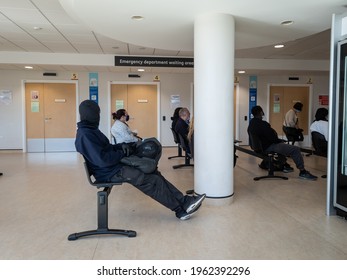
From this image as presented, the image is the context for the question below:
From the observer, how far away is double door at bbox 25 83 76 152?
31.7 ft

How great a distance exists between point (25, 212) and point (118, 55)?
17.8 ft

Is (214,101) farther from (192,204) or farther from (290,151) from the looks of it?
(290,151)

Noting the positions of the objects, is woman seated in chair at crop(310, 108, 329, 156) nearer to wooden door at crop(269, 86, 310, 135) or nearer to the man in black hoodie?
the man in black hoodie

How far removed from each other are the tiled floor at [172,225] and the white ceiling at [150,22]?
7.77 ft

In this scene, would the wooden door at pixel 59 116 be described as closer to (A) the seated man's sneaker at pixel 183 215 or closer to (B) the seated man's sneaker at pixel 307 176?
(B) the seated man's sneaker at pixel 307 176

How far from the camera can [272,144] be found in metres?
5.53

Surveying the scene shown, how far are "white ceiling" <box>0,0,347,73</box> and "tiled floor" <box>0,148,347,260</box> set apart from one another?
2.37 metres

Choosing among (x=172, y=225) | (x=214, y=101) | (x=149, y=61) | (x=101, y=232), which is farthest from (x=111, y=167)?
(x=149, y=61)

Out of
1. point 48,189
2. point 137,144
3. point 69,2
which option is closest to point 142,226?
point 137,144

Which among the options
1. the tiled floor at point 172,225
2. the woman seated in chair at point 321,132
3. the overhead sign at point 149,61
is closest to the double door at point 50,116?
the overhead sign at point 149,61

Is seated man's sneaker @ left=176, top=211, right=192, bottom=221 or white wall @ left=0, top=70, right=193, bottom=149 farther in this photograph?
white wall @ left=0, top=70, right=193, bottom=149

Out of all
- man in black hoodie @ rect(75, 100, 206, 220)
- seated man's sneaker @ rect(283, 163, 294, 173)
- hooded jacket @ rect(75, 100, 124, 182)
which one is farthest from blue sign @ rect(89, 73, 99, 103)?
hooded jacket @ rect(75, 100, 124, 182)

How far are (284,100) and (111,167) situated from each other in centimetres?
907
